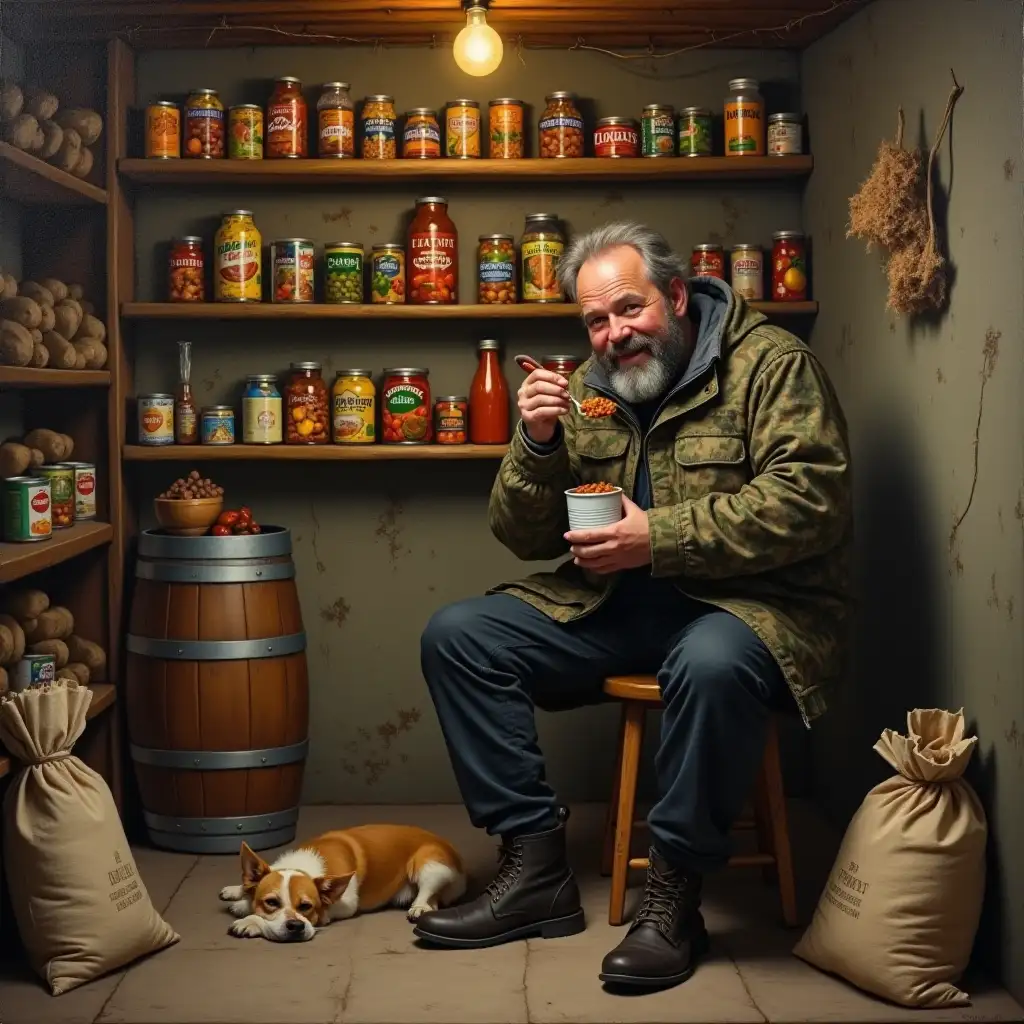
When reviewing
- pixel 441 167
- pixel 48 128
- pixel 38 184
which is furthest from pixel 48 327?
pixel 441 167

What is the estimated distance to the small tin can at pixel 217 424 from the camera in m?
3.43

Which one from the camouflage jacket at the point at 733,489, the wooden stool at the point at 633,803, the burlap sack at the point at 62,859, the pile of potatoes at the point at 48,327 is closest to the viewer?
the burlap sack at the point at 62,859

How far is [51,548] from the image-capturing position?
2.82 metres

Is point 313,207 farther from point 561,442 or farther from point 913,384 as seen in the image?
point 913,384

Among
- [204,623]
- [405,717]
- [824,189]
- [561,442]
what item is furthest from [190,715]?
→ [824,189]

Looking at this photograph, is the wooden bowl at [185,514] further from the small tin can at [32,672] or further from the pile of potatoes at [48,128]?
A: the pile of potatoes at [48,128]

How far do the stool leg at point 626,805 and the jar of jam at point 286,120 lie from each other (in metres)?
1.66

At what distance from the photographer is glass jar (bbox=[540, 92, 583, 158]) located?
342 centimetres

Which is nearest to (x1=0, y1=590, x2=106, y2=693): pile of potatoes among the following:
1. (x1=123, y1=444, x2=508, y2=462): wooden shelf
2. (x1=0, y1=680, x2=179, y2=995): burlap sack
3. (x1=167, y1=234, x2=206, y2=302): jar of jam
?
(x1=0, y1=680, x2=179, y2=995): burlap sack

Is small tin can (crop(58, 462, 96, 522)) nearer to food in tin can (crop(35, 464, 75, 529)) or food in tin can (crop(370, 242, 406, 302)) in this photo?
food in tin can (crop(35, 464, 75, 529))

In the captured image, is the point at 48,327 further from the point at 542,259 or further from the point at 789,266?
the point at 789,266

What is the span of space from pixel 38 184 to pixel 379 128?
2.78 ft

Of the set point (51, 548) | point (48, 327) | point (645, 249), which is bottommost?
point (51, 548)

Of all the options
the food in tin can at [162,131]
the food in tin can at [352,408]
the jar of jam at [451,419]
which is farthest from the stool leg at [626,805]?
the food in tin can at [162,131]
